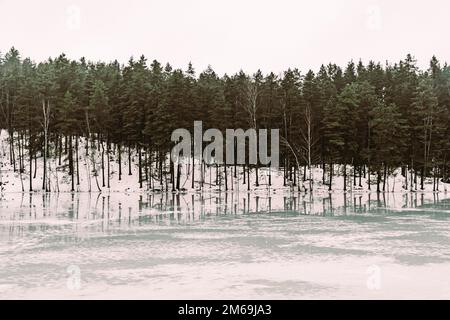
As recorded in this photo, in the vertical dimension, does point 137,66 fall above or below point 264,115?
above

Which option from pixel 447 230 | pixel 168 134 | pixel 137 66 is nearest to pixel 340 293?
pixel 447 230

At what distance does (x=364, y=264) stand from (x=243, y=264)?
12.4 feet

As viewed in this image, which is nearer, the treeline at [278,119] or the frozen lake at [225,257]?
the frozen lake at [225,257]

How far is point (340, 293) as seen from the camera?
11.4 m

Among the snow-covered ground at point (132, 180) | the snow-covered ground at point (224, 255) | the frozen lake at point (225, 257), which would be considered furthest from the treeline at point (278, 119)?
the frozen lake at point (225, 257)

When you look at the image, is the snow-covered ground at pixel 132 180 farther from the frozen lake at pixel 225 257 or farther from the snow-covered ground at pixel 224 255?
the frozen lake at pixel 225 257

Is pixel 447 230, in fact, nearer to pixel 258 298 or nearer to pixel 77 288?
pixel 258 298

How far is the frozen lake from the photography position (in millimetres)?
11867

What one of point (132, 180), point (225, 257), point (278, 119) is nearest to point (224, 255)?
point (225, 257)

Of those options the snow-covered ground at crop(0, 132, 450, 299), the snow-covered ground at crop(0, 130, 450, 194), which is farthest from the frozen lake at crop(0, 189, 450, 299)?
the snow-covered ground at crop(0, 130, 450, 194)

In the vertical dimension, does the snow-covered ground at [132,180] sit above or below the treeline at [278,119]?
Result: below

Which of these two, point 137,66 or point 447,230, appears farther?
point 137,66

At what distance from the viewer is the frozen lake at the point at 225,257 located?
11.9 metres

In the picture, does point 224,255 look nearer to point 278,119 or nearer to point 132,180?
point 132,180
